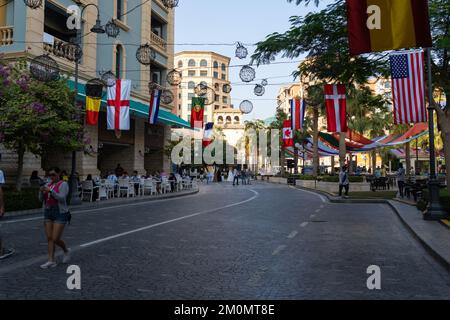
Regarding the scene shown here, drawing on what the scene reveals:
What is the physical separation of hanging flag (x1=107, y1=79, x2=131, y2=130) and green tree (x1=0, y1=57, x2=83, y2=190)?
2.65 metres

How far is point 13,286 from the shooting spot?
19.4ft

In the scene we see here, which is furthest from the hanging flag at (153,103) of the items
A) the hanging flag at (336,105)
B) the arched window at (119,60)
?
the hanging flag at (336,105)

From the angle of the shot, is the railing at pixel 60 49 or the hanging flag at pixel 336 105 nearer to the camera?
the hanging flag at pixel 336 105

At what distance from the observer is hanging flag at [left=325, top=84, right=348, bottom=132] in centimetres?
2059

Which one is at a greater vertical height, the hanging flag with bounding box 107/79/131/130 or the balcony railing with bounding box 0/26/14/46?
the balcony railing with bounding box 0/26/14/46

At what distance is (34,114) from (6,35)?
8.34 meters

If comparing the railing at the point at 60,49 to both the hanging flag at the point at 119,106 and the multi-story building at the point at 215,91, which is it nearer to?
the hanging flag at the point at 119,106

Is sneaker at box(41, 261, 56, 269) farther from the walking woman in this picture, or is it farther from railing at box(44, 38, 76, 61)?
railing at box(44, 38, 76, 61)

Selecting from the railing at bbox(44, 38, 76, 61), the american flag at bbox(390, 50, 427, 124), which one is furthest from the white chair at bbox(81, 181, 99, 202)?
the american flag at bbox(390, 50, 427, 124)

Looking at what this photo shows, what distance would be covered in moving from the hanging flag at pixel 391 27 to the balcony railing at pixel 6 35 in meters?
17.1

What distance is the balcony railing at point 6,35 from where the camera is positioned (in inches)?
850
